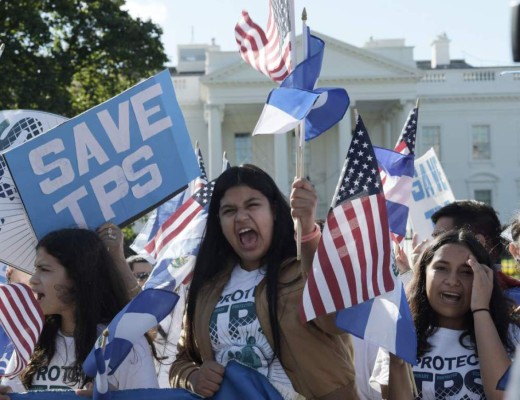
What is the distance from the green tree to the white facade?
3059 cm

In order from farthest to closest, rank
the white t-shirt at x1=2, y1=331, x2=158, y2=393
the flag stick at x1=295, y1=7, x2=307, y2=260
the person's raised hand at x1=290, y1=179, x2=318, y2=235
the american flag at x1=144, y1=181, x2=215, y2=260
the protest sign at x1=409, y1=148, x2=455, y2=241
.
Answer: the protest sign at x1=409, y1=148, x2=455, y2=241, the american flag at x1=144, y1=181, x2=215, y2=260, the white t-shirt at x1=2, y1=331, x2=158, y2=393, the flag stick at x1=295, y1=7, x2=307, y2=260, the person's raised hand at x1=290, y1=179, x2=318, y2=235

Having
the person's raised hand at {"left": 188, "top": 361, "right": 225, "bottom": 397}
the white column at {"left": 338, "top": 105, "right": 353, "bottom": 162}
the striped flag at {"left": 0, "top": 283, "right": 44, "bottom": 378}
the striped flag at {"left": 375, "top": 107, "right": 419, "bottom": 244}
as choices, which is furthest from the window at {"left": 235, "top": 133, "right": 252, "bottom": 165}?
the person's raised hand at {"left": 188, "top": 361, "right": 225, "bottom": 397}

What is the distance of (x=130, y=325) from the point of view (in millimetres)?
3568

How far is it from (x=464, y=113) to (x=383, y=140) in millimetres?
4361

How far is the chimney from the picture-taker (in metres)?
62.0

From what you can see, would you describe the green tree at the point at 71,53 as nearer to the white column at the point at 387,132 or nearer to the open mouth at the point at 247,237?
the open mouth at the point at 247,237

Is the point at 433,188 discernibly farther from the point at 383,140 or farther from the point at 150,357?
the point at 383,140

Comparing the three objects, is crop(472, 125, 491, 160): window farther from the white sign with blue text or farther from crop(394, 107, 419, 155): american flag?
the white sign with blue text

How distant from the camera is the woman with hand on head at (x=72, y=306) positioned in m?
3.75

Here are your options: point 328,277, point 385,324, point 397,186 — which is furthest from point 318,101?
point 397,186

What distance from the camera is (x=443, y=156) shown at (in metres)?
56.8

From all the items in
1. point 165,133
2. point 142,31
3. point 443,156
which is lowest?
point 443,156

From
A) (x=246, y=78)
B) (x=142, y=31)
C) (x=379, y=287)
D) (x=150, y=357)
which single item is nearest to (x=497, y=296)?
(x=379, y=287)

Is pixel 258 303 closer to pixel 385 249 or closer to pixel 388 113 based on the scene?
pixel 385 249
